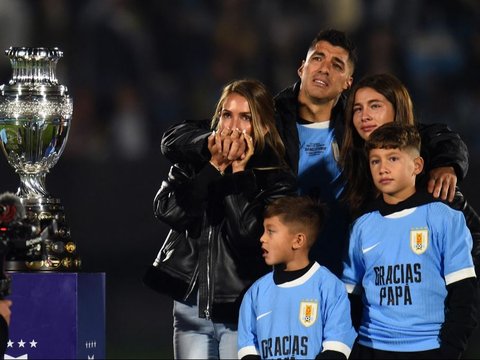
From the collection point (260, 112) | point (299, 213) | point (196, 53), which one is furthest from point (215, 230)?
point (196, 53)

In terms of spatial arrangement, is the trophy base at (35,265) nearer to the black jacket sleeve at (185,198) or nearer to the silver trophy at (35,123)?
the silver trophy at (35,123)

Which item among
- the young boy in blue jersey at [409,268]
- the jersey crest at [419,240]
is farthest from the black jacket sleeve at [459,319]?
the jersey crest at [419,240]

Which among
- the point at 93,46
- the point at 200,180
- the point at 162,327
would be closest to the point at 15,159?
the point at 200,180

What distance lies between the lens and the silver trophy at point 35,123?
12.7ft

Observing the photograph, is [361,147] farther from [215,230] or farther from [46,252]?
[46,252]

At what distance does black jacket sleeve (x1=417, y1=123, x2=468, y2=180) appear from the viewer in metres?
3.54

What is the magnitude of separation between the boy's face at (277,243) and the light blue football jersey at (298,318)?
0.07 meters

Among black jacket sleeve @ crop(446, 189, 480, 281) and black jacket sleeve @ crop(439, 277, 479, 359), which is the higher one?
black jacket sleeve @ crop(446, 189, 480, 281)

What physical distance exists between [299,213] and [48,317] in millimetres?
860

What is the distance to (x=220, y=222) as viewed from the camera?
3.53m

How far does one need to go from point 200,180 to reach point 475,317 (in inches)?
35.5

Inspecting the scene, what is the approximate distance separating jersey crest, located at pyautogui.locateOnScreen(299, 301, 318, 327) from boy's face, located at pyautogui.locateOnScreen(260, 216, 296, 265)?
0.49 ft

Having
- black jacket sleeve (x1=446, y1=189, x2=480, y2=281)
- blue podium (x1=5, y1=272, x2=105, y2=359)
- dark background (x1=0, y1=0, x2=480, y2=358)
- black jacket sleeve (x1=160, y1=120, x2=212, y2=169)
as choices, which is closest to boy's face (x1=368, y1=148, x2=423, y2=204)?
black jacket sleeve (x1=446, y1=189, x2=480, y2=281)

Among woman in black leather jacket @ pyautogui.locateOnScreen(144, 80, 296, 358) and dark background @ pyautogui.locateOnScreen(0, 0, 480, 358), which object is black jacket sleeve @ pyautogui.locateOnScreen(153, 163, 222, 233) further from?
dark background @ pyautogui.locateOnScreen(0, 0, 480, 358)
